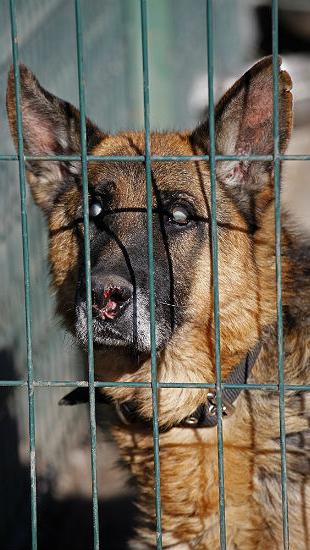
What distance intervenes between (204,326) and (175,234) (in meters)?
0.42

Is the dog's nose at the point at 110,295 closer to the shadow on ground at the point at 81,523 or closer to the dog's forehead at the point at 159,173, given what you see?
the dog's forehead at the point at 159,173

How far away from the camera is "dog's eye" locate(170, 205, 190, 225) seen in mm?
3311

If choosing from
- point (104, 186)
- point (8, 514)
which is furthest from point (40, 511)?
point (104, 186)

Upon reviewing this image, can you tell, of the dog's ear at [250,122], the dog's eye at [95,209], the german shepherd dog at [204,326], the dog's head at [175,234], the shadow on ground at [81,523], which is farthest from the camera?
the shadow on ground at [81,523]

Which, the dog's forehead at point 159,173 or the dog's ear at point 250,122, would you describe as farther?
the dog's forehead at point 159,173

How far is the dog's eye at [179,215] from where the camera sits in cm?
331

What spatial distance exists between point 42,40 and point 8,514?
2.99m

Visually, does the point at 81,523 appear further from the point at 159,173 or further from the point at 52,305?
the point at 159,173

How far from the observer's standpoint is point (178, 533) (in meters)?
3.54

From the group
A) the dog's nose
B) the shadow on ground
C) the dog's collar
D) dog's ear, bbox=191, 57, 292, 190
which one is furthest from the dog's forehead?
the shadow on ground

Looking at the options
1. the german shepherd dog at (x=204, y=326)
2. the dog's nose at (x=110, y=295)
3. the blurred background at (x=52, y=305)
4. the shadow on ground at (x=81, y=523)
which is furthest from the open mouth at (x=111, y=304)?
the shadow on ground at (x=81, y=523)

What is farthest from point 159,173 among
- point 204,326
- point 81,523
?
point 81,523

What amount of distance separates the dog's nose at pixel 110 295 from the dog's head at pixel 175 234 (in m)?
0.02

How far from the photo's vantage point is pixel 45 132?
3.46m
